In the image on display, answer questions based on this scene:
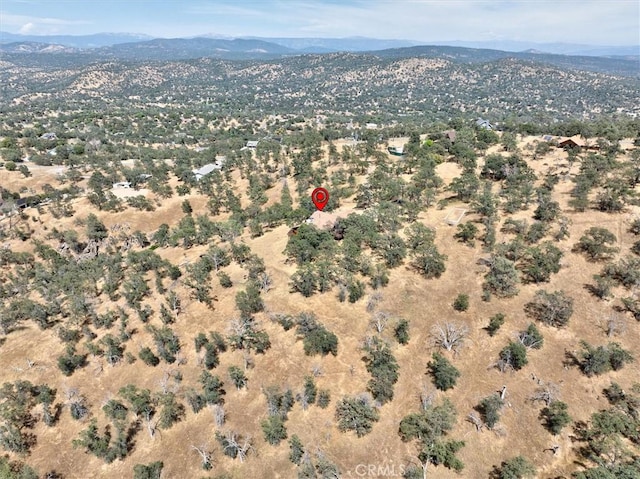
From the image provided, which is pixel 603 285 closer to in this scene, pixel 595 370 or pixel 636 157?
pixel 595 370

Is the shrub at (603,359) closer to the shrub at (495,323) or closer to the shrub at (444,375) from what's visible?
the shrub at (495,323)

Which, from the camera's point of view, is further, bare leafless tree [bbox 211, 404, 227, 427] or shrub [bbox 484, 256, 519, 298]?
shrub [bbox 484, 256, 519, 298]

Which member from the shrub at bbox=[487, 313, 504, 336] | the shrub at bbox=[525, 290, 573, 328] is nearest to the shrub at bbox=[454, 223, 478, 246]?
the shrub at bbox=[525, 290, 573, 328]

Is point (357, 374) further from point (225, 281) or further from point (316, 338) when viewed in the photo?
point (225, 281)

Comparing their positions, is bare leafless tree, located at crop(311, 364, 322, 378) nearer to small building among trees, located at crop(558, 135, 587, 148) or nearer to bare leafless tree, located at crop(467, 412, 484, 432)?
bare leafless tree, located at crop(467, 412, 484, 432)

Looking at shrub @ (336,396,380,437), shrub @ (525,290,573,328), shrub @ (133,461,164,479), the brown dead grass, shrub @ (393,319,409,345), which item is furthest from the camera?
shrub @ (393,319,409,345)

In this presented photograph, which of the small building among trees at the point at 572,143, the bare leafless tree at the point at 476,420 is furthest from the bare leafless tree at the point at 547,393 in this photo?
the small building among trees at the point at 572,143
